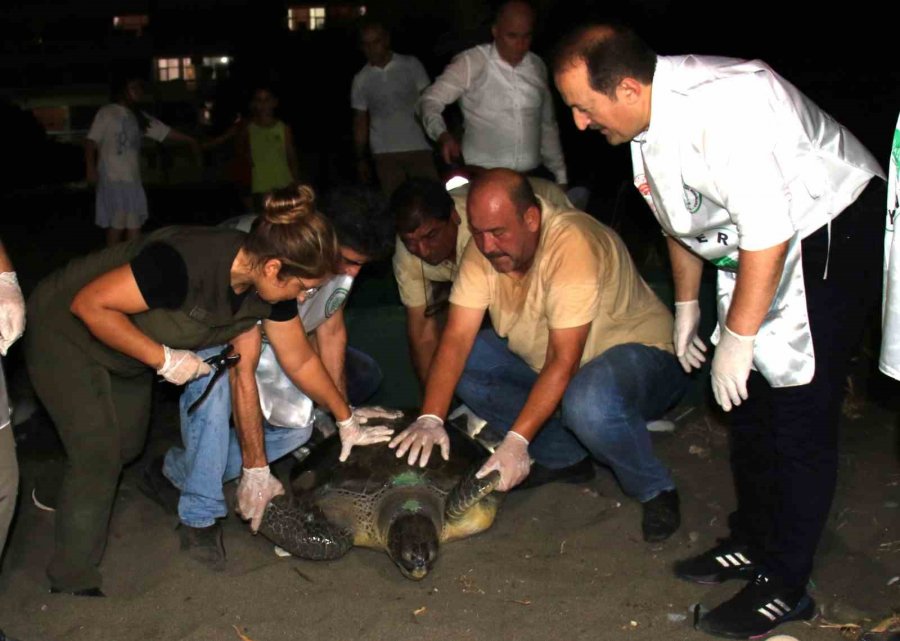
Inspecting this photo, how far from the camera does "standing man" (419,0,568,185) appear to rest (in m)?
4.42

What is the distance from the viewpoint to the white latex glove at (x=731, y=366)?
7.61ft

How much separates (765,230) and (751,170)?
0.13 m

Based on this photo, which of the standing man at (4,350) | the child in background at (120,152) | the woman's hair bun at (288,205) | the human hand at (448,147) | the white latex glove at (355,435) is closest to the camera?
the standing man at (4,350)

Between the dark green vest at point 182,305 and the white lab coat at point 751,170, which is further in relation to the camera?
the dark green vest at point 182,305

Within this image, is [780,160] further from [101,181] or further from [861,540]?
[101,181]

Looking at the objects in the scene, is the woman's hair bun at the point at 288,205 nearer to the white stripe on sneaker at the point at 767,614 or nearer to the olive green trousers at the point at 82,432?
the olive green trousers at the point at 82,432

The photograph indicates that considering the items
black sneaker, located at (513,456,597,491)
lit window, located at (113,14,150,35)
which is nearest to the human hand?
black sneaker, located at (513,456,597,491)

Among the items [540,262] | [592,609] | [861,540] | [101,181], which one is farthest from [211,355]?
[101,181]

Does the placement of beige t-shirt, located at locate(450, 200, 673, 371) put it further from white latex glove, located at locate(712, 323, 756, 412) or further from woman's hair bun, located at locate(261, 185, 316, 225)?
woman's hair bun, located at locate(261, 185, 316, 225)

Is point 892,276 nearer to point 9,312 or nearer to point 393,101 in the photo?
point 9,312

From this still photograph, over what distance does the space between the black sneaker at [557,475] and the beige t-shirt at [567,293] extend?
0.38 metres

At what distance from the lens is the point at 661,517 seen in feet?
9.91

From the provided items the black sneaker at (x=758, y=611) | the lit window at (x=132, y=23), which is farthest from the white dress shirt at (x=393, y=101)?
the lit window at (x=132, y=23)

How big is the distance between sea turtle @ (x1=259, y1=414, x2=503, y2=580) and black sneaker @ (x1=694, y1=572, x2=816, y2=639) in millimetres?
729
